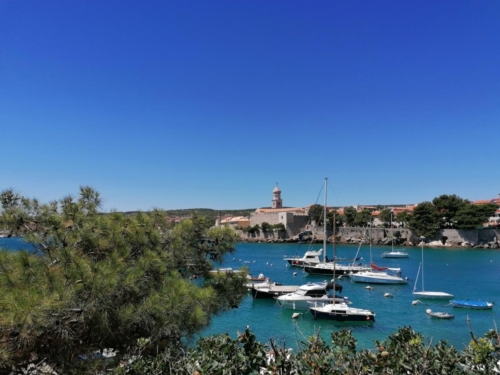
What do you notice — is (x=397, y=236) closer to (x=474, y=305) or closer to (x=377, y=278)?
(x=377, y=278)

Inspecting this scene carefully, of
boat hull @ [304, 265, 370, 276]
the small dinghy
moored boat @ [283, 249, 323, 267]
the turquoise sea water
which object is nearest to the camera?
the turquoise sea water

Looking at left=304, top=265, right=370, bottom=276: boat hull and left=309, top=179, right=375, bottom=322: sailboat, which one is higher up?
left=309, top=179, right=375, bottom=322: sailboat

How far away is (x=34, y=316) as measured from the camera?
3078 mm

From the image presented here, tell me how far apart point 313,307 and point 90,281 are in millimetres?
14867

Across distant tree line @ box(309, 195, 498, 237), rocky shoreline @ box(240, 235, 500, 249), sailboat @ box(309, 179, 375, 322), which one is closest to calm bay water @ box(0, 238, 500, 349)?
sailboat @ box(309, 179, 375, 322)

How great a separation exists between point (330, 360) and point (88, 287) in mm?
2249

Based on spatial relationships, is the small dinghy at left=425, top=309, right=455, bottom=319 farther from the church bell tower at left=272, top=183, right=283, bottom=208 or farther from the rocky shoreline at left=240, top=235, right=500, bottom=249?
the church bell tower at left=272, top=183, right=283, bottom=208

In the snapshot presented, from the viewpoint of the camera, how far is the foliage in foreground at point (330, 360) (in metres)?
2.73

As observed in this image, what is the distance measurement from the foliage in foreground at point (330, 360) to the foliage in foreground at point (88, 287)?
535mm

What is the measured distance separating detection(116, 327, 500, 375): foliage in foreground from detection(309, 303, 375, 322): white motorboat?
1320 cm

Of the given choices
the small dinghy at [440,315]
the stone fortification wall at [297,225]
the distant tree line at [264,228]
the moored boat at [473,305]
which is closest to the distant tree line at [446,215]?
the stone fortification wall at [297,225]

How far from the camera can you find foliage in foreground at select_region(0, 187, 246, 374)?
3260 millimetres

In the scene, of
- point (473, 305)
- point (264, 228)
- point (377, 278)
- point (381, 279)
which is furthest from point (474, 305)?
point (264, 228)

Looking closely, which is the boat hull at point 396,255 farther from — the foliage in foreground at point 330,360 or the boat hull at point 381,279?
the foliage in foreground at point 330,360
